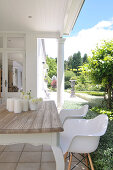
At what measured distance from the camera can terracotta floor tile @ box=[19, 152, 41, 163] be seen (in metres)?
2.20

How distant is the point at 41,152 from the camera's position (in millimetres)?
2465

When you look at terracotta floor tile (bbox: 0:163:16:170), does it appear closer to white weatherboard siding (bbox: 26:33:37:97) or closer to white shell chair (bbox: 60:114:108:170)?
white shell chair (bbox: 60:114:108:170)

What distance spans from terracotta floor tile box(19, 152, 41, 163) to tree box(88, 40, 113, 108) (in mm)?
2057

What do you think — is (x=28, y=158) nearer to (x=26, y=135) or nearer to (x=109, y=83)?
(x=26, y=135)

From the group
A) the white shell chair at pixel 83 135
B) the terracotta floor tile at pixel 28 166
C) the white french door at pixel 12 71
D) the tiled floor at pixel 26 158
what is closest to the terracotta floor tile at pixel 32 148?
the tiled floor at pixel 26 158

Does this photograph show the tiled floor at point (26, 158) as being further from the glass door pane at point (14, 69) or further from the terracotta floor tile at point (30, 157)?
the glass door pane at point (14, 69)

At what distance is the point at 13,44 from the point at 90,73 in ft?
11.5

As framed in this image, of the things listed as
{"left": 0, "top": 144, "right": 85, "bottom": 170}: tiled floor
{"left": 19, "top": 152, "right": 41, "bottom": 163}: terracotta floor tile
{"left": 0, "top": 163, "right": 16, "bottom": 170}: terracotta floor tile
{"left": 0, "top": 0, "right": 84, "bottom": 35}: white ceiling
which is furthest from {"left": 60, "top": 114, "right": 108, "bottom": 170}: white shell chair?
{"left": 0, "top": 0, "right": 84, "bottom": 35}: white ceiling

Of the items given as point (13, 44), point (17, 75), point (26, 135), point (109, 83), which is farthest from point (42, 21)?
point (26, 135)

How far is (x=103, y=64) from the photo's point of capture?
3.35 meters

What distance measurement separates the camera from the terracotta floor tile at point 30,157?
220 cm

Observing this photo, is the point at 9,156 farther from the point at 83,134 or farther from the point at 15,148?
the point at 83,134

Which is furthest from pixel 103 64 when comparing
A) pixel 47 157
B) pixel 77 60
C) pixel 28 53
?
pixel 77 60

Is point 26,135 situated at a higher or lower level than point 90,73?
lower
